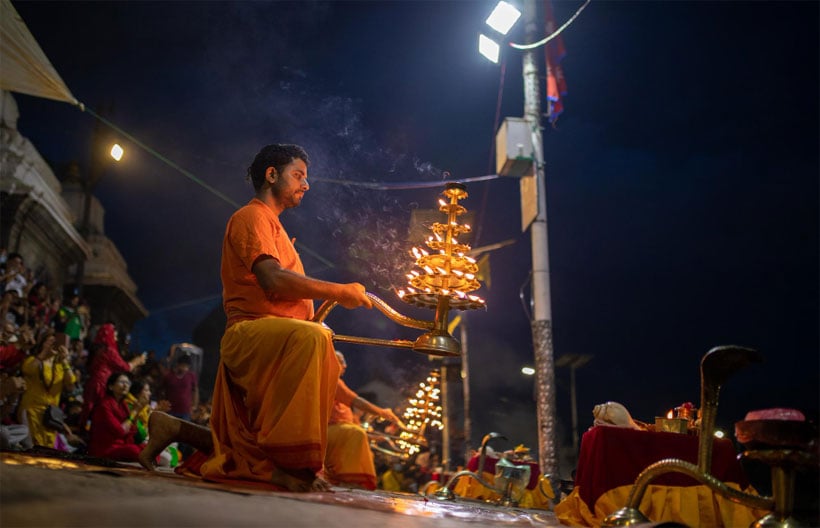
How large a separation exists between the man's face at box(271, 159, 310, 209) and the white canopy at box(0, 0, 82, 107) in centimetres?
434

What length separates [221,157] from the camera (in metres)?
10.9

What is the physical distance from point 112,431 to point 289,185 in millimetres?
4555

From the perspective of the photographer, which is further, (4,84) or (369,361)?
(369,361)

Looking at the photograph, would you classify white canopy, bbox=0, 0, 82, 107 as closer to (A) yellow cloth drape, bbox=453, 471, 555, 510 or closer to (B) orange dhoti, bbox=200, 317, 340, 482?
(B) orange dhoti, bbox=200, 317, 340, 482

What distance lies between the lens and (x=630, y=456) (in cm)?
383

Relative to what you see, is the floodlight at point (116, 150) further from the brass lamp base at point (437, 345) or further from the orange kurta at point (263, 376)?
the brass lamp base at point (437, 345)

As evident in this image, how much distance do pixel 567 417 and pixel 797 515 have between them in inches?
1115

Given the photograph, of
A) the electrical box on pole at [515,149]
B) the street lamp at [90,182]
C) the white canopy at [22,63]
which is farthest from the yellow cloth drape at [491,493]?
the street lamp at [90,182]

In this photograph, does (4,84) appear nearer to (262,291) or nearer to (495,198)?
(262,291)

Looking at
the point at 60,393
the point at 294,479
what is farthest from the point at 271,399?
the point at 60,393

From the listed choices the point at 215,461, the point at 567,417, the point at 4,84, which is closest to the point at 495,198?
the point at 4,84

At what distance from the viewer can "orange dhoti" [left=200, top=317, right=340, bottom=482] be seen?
290 centimetres

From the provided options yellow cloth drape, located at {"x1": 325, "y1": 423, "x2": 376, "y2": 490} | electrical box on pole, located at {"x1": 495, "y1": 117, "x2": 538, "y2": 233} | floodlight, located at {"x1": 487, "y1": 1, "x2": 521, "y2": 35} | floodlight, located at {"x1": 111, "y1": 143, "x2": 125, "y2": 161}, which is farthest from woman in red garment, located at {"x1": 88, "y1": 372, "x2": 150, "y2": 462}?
floodlight, located at {"x1": 487, "y1": 1, "x2": 521, "y2": 35}

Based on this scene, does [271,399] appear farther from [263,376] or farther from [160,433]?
[160,433]
